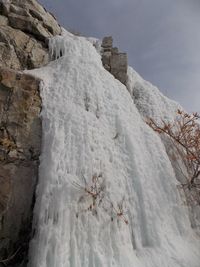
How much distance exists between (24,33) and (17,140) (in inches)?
163

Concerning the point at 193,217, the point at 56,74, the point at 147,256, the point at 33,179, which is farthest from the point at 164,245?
the point at 56,74

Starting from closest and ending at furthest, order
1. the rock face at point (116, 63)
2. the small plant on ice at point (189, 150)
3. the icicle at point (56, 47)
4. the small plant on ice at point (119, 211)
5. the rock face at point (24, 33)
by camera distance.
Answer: the small plant on ice at point (119, 211)
the small plant on ice at point (189, 150)
the rock face at point (24, 33)
the icicle at point (56, 47)
the rock face at point (116, 63)

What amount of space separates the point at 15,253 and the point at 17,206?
0.76 metres

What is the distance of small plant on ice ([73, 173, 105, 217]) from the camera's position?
6637 mm

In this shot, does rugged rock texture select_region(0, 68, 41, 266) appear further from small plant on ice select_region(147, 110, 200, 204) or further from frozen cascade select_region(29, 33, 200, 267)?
small plant on ice select_region(147, 110, 200, 204)

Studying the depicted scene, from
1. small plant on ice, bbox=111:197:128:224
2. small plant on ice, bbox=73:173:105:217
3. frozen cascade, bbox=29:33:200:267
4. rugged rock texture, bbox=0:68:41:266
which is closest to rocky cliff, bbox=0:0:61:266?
rugged rock texture, bbox=0:68:41:266

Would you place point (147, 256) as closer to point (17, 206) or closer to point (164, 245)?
point (164, 245)

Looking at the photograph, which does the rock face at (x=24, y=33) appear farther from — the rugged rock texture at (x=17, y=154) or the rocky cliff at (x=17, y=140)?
the rugged rock texture at (x=17, y=154)

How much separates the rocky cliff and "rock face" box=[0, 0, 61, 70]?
0.02 meters

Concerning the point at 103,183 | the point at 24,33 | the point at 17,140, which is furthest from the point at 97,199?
the point at 24,33

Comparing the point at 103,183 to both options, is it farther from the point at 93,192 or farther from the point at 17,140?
the point at 17,140

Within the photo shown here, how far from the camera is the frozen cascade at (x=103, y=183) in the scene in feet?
20.2

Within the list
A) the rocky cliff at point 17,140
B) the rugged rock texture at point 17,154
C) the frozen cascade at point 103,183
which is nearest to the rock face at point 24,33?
the rocky cliff at point 17,140

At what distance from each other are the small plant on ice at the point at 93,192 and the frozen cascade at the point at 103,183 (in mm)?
24
